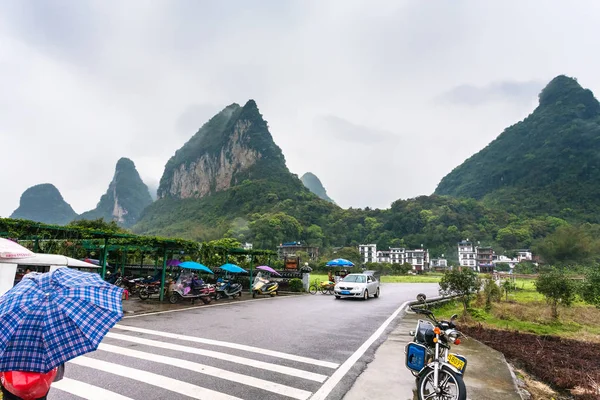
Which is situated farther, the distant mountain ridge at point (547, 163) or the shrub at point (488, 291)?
the distant mountain ridge at point (547, 163)

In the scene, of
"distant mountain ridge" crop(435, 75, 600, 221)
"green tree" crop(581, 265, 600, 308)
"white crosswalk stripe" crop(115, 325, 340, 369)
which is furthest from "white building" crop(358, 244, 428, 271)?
"white crosswalk stripe" crop(115, 325, 340, 369)

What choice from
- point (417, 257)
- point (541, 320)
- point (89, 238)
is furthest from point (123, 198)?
point (541, 320)

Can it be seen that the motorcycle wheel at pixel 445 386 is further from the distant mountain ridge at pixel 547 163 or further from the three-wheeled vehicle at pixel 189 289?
the distant mountain ridge at pixel 547 163

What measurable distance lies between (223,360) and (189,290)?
8961 mm

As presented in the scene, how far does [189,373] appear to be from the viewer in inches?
192

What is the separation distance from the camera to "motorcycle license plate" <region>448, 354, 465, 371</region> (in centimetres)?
376

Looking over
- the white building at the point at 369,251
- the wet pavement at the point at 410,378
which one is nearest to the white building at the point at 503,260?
the white building at the point at 369,251

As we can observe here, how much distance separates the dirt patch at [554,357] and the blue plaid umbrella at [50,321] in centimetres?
588

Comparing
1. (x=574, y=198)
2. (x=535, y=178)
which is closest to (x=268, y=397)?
(x=574, y=198)

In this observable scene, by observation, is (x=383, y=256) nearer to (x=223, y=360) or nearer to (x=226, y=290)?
(x=226, y=290)

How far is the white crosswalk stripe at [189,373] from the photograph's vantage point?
4164 millimetres

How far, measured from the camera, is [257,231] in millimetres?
82625

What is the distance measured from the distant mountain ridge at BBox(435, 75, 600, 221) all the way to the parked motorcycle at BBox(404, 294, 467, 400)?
358 feet

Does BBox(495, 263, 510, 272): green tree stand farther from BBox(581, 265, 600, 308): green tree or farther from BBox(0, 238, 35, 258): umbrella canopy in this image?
BBox(0, 238, 35, 258): umbrella canopy
